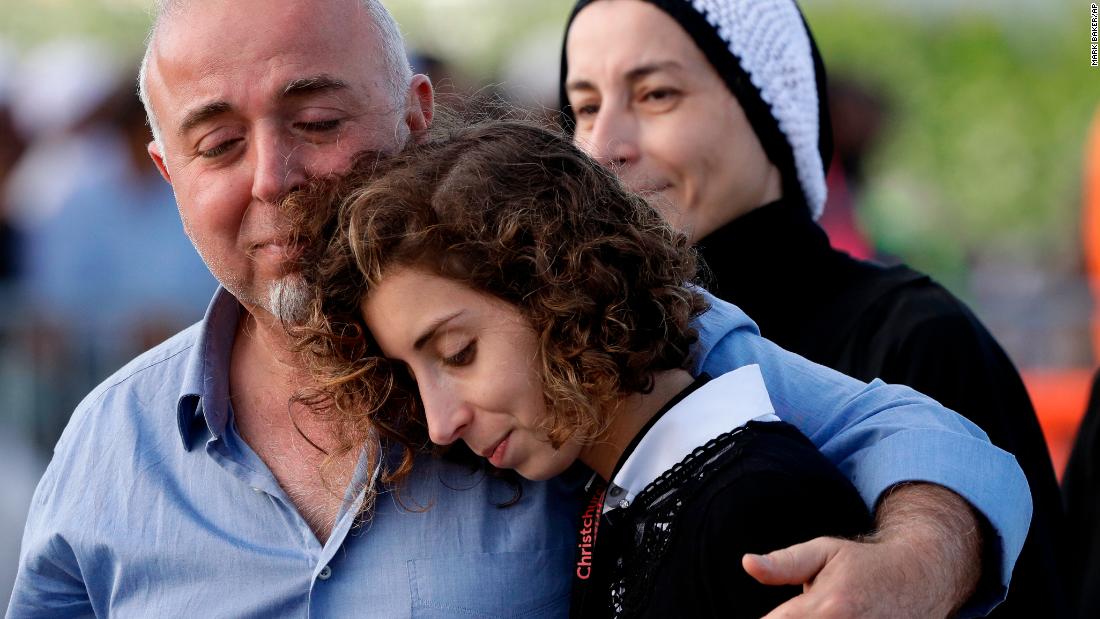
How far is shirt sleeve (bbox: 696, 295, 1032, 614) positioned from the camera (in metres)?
2.27

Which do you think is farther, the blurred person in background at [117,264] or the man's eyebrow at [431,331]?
the blurred person in background at [117,264]

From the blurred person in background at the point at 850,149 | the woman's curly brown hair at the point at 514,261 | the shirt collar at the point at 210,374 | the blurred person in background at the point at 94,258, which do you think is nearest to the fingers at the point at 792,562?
the woman's curly brown hair at the point at 514,261

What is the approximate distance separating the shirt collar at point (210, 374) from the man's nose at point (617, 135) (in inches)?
38.8

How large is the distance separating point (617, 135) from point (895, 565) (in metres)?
1.59

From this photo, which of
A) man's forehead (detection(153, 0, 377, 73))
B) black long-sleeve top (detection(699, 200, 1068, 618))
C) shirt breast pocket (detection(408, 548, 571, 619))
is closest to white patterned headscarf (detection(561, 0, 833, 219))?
black long-sleeve top (detection(699, 200, 1068, 618))

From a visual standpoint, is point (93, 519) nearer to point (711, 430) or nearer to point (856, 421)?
point (711, 430)

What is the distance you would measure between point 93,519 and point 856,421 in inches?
56.0

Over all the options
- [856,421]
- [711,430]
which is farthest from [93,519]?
Result: [856,421]

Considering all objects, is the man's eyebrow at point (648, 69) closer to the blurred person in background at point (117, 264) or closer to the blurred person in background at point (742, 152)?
the blurred person in background at point (742, 152)

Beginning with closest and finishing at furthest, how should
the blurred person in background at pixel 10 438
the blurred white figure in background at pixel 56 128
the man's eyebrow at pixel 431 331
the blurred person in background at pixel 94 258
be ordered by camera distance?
the man's eyebrow at pixel 431 331, the blurred person in background at pixel 10 438, the blurred person in background at pixel 94 258, the blurred white figure in background at pixel 56 128

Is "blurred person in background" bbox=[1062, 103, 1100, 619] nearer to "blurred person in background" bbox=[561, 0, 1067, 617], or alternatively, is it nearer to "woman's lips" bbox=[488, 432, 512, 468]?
"blurred person in background" bbox=[561, 0, 1067, 617]

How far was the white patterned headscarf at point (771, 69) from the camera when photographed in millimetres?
3361

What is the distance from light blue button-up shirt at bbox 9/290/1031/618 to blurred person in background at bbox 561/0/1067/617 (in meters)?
0.74

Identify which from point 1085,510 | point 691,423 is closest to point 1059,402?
point 1085,510
